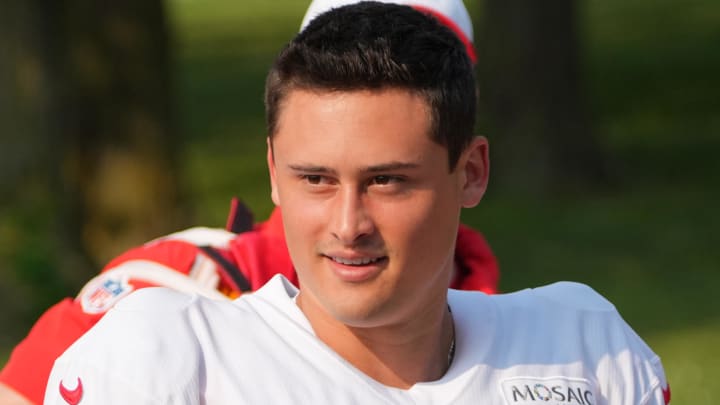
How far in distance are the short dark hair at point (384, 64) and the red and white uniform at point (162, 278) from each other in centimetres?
104

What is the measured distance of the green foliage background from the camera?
10.2 meters

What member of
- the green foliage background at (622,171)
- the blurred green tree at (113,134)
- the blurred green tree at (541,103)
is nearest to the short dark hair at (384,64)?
the green foliage background at (622,171)

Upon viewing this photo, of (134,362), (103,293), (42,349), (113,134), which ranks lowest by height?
(113,134)

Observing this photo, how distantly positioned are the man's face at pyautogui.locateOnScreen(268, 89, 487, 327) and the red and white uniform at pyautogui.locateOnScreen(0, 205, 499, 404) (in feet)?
3.53

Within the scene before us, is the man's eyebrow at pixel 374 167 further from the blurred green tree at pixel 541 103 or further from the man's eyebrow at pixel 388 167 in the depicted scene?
the blurred green tree at pixel 541 103

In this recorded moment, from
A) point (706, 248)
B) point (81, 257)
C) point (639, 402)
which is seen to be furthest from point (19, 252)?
point (639, 402)

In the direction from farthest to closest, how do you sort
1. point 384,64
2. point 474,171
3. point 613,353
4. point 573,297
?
1. point 573,297
2. point 613,353
3. point 474,171
4. point 384,64

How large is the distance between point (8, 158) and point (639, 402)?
10978mm

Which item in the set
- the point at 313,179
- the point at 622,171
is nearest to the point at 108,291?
the point at 313,179

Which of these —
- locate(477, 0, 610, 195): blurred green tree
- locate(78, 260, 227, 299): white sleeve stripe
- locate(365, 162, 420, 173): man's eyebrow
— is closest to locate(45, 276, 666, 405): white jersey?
locate(365, 162, 420, 173): man's eyebrow

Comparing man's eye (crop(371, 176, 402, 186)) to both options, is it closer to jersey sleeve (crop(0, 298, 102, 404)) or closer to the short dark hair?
the short dark hair

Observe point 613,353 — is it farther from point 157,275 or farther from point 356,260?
point 157,275

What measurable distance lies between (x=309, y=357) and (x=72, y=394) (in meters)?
0.44

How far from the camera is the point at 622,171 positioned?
1482 cm
